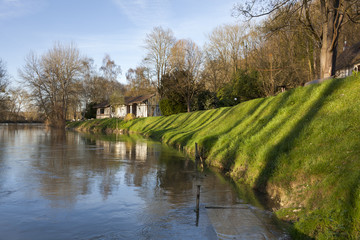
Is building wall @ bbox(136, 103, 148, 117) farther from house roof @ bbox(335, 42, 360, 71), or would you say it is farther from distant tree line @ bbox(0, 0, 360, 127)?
house roof @ bbox(335, 42, 360, 71)

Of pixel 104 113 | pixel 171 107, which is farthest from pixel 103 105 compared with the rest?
pixel 171 107

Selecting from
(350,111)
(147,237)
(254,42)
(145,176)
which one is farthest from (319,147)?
(254,42)

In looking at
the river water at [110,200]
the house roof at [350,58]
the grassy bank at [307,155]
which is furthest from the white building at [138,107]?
the river water at [110,200]

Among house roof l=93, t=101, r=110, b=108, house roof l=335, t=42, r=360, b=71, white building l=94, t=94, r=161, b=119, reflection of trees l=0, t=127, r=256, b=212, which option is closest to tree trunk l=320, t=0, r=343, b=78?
reflection of trees l=0, t=127, r=256, b=212

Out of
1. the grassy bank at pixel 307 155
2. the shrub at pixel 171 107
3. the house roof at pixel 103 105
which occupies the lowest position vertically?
the grassy bank at pixel 307 155

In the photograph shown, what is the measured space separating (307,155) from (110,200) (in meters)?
6.21

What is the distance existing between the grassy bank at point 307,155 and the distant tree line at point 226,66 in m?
5.21

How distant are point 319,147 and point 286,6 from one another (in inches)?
458

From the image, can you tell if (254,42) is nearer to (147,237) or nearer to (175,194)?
(175,194)

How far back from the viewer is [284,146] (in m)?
11.2

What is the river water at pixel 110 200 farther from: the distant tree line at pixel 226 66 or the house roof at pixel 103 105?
the house roof at pixel 103 105

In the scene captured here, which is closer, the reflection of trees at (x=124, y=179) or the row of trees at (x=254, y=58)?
the reflection of trees at (x=124, y=179)

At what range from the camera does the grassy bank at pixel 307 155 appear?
655cm

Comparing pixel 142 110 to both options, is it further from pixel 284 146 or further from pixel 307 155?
pixel 307 155
